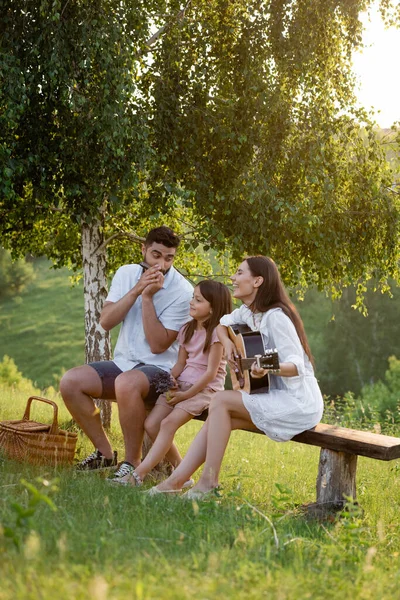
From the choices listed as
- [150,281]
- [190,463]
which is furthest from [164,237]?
[190,463]

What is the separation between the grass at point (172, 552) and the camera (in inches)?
92.1

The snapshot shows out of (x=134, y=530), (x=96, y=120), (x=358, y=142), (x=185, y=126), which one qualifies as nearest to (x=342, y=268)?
(x=358, y=142)

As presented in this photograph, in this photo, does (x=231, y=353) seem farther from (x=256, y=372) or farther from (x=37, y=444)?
(x=37, y=444)

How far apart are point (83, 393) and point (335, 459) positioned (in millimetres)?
1845

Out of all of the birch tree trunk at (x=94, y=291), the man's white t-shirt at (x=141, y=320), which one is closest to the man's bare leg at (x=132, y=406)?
the man's white t-shirt at (x=141, y=320)

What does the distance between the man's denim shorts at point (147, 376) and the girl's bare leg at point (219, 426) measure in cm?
70

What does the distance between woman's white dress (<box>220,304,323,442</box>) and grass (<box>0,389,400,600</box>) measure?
54 cm

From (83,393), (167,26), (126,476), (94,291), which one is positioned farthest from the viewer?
(94,291)

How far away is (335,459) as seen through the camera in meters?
4.59

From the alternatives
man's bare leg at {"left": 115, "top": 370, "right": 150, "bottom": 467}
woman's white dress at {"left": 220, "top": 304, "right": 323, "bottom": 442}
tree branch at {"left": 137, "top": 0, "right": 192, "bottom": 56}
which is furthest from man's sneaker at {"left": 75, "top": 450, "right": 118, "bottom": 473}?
tree branch at {"left": 137, "top": 0, "right": 192, "bottom": 56}

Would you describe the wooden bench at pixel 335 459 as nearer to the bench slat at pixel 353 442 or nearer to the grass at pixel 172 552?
the bench slat at pixel 353 442

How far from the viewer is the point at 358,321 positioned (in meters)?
42.2

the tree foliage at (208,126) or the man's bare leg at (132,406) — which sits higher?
the tree foliage at (208,126)

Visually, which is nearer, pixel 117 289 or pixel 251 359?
pixel 251 359
